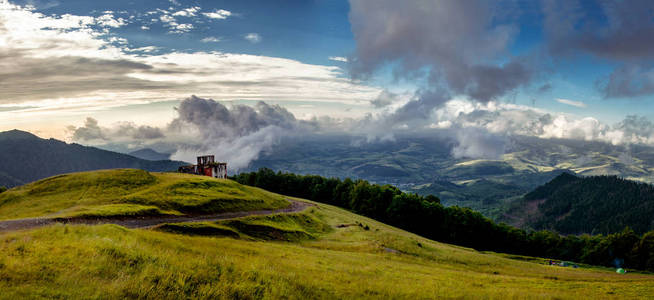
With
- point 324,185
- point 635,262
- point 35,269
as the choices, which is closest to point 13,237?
point 35,269

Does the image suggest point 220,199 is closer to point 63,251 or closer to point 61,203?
point 61,203

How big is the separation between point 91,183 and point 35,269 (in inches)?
1799

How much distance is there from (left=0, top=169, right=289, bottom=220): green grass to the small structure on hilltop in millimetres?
35353

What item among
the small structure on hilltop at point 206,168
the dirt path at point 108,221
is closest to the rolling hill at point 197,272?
the dirt path at point 108,221

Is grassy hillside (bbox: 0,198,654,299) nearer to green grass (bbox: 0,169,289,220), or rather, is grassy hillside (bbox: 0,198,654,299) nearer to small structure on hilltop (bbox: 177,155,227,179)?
green grass (bbox: 0,169,289,220)

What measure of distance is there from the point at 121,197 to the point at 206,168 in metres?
51.2

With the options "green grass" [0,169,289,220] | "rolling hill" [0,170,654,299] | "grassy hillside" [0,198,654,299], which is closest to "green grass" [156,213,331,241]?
"rolling hill" [0,170,654,299]

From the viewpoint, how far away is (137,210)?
39.9 metres

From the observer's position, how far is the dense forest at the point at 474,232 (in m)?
104

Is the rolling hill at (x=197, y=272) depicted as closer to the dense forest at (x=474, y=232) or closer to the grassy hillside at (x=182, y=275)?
the grassy hillside at (x=182, y=275)

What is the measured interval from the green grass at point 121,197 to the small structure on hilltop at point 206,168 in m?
35.4

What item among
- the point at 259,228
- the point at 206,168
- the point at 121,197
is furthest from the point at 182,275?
the point at 206,168

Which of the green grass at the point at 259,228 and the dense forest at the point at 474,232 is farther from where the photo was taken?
the dense forest at the point at 474,232

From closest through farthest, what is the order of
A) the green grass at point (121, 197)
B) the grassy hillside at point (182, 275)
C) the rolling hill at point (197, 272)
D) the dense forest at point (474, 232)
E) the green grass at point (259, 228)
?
the grassy hillside at point (182, 275), the rolling hill at point (197, 272), the green grass at point (259, 228), the green grass at point (121, 197), the dense forest at point (474, 232)
